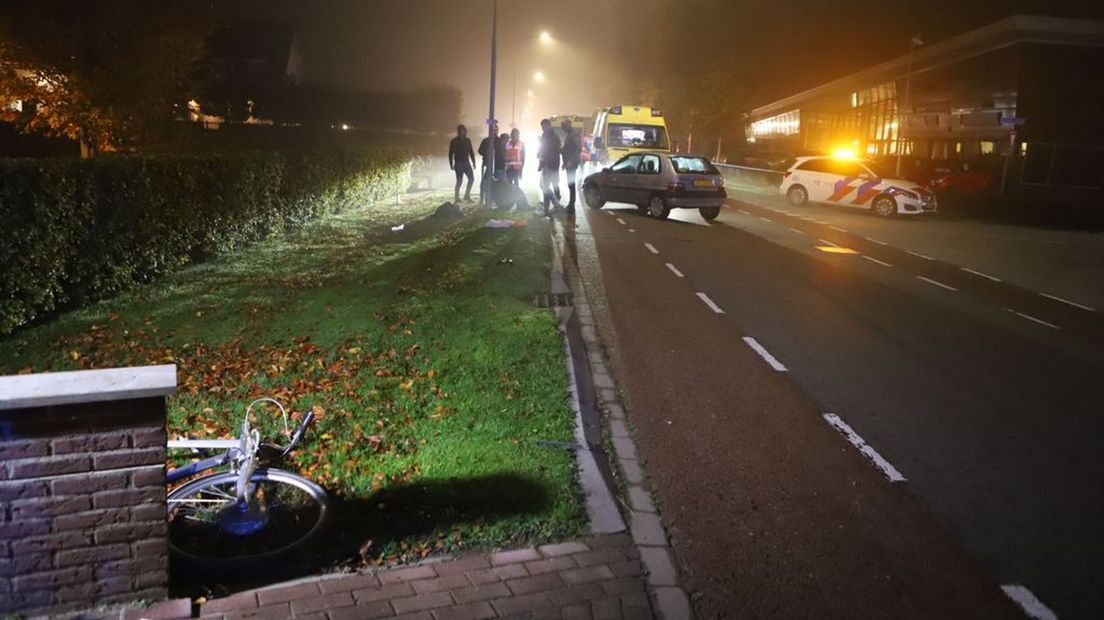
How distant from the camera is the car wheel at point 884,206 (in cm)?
2472

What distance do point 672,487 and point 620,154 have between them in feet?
80.0

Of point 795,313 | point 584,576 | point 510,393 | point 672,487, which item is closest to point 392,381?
point 510,393

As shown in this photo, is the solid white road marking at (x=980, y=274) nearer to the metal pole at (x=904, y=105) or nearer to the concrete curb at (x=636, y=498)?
the concrete curb at (x=636, y=498)

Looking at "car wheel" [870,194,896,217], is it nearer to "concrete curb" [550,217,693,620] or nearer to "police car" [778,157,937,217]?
"police car" [778,157,937,217]

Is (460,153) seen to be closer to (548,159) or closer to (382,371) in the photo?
(548,159)

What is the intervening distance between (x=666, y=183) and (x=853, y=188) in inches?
321

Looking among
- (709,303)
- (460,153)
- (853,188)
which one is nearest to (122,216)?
(709,303)

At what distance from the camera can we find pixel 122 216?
9812mm

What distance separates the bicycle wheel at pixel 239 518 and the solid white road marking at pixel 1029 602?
3.52 meters

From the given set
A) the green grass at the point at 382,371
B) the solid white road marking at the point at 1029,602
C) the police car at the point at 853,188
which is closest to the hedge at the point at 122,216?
the green grass at the point at 382,371

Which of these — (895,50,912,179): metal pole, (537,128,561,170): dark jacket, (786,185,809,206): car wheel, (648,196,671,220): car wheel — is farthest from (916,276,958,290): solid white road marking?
(895,50,912,179): metal pole

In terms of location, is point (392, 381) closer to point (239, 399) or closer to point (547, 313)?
point (239, 399)

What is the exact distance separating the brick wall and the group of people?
52.2 feet

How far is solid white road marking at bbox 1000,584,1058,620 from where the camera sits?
3.97 meters
